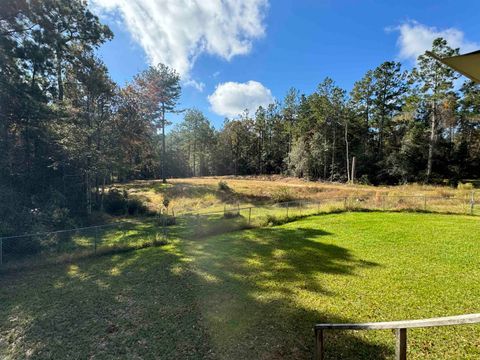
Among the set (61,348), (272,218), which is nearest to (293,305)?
(61,348)

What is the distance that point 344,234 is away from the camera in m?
12.0

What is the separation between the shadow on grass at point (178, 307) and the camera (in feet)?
15.2

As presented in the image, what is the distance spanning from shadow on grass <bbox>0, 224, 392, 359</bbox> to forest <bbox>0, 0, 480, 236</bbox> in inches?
203

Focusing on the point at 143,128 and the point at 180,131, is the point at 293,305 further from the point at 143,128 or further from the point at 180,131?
the point at 180,131

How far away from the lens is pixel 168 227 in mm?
13883

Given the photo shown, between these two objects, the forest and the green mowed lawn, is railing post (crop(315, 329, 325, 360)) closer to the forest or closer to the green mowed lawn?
the green mowed lawn

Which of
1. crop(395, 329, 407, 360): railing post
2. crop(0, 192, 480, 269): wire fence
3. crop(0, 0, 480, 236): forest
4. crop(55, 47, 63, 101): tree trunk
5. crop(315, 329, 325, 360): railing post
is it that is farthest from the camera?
crop(55, 47, 63, 101): tree trunk

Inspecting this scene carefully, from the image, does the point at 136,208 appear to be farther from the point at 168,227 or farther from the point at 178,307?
the point at 178,307

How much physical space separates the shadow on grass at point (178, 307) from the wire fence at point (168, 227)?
3.44 ft

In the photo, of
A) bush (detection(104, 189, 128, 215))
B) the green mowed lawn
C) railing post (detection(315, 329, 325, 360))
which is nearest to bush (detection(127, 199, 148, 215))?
bush (detection(104, 189, 128, 215))

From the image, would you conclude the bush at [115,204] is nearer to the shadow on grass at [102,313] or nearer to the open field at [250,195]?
the open field at [250,195]

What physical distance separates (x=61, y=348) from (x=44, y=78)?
16.9 meters

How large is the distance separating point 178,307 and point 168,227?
8.16 meters

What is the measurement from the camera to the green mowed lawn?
4.62 metres
